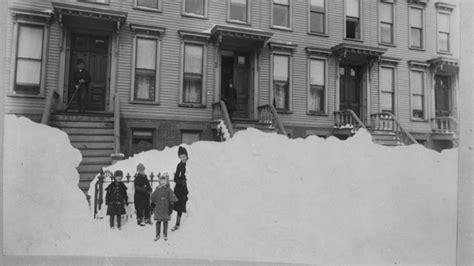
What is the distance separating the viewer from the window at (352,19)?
669 centimetres

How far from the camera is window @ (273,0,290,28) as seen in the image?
6.59 metres

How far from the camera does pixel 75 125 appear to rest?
18.2ft

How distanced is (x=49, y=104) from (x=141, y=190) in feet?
6.96

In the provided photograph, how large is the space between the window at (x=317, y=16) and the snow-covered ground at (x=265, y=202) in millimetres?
2354

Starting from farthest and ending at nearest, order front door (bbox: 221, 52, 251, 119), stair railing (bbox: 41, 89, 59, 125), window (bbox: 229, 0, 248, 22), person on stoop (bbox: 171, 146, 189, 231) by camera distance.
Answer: front door (bbox: 221, 52, 251, 119) < window (bbox: 229, 0, 248, 22) < person on stoop (bbox: 171, 146, 189, 231) < stair railing (bbox: 41, 89, 59, 125)

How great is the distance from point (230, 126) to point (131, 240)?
2.54 metres

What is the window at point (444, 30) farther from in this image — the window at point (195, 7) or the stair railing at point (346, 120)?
the window at point (195, 7)

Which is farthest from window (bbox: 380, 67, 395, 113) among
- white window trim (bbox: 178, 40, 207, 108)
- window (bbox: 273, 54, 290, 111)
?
white window trim (bbox: 178, 40, 207, 108)

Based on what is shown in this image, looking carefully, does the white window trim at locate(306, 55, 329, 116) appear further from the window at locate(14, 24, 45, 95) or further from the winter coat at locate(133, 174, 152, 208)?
the window at locate(14, 24, 45, 95)

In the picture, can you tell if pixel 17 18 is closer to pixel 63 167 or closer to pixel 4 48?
pixel 4 48

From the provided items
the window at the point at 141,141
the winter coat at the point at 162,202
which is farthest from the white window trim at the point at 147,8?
the winter coat at the point at 162,202

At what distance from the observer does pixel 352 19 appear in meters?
6.75

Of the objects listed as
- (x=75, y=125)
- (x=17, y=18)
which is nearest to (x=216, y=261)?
(x=75, y=125)

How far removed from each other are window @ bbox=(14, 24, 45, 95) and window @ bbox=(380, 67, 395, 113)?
651cm
